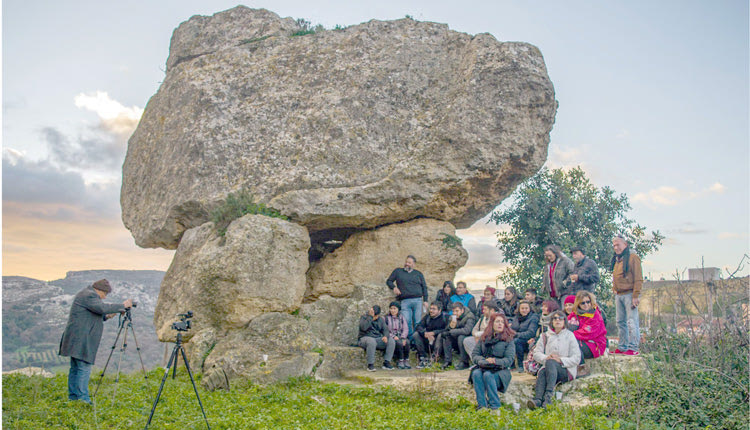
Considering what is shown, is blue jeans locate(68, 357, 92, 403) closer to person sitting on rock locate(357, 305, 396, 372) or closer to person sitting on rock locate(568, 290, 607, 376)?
person sitting on rock locate(357, 305, 396, 372)

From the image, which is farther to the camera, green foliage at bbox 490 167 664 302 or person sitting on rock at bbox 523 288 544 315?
green foliage at bbox 490 167 664 302

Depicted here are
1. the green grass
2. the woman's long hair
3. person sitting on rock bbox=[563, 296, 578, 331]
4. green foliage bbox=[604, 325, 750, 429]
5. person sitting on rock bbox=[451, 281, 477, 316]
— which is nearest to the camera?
the green grass

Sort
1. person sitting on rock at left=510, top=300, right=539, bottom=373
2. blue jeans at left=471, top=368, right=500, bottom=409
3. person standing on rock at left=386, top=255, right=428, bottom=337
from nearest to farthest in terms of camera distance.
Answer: blue jeans at left=471, top=368, right=500, bottom=409
person sitting on rock at left=510, top=300, right=539, bottom=373
person standing on rock at left=386, top=255, right=428, bottom=337

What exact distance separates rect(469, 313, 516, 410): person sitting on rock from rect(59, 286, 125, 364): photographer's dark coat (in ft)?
20.6

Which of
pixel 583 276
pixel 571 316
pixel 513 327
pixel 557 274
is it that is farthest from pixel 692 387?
pixel 557 274

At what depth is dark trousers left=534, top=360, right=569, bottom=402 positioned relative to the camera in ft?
29.4

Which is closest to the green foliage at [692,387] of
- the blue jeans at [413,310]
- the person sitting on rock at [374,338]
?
the person sitting on rock at [374,338]

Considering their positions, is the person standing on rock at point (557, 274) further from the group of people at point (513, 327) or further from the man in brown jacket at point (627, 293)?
the man in brown jacket at point (627, 293)

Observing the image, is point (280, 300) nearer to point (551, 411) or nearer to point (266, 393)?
point (266, 393)

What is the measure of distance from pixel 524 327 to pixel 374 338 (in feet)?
10.5

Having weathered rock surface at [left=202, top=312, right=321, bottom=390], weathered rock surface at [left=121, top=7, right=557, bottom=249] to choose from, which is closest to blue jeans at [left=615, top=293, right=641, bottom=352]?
weathered rock surface at [left=121, top=7, right=557, bottom=249]

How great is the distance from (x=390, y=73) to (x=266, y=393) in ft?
29.9

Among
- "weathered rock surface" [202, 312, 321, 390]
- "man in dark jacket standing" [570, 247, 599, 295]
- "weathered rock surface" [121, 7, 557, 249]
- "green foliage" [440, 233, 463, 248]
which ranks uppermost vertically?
"weathered rock surface" [121, 7, 557, 249]

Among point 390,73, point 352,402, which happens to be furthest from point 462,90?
point 352,402
